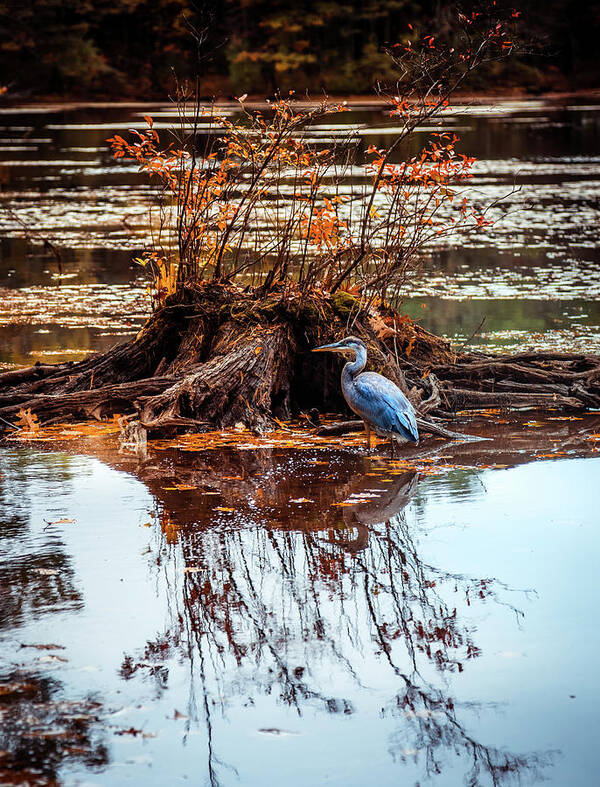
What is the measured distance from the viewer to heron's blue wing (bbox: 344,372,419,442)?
26.4 feet

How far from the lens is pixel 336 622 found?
5285 millimetres

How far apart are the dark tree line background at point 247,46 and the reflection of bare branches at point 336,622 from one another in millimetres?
55378

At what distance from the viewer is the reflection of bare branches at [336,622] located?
442 centimetres

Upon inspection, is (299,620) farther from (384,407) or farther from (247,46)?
(247,46)

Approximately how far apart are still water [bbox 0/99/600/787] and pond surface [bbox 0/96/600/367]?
3.20 m

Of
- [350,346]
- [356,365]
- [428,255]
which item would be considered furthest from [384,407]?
[428,255]

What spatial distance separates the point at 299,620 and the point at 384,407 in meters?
2.94

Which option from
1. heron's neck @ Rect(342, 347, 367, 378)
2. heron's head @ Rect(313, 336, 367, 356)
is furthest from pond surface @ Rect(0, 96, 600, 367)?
heron's neck @ Rect(342, 347, 367, 378)

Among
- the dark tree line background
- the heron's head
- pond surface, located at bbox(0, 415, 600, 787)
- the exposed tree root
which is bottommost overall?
pond surface, located at bbox(0, 415, 600, 787)

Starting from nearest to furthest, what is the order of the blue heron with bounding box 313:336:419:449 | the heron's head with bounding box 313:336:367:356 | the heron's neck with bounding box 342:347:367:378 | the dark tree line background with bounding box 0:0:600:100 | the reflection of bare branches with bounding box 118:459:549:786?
the reflection of bare branches with bounding box 118:459:549:786
the blue heron with bounding box 313:336:419:449
the heron's neck with bounding box 342:347:367:378
the heron's head with bounding box 313:336:367:356
the dark tree line background with bounding box 0:0:600:100

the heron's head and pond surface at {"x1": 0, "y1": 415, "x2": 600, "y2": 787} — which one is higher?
the heron's head

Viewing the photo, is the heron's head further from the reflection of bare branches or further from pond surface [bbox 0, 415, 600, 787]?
the reflection of bare branches

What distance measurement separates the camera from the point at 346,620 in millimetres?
5309

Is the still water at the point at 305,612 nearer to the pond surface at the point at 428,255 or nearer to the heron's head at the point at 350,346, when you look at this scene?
the heron's head at the point at 350,346
